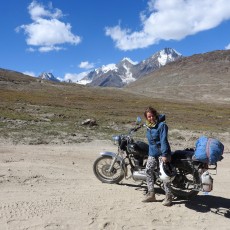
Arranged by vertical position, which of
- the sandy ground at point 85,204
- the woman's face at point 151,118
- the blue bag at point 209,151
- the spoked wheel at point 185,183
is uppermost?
the woman's face at point 151,118

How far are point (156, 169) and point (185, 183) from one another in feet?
2.30

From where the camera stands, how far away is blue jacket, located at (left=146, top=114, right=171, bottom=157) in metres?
8.25

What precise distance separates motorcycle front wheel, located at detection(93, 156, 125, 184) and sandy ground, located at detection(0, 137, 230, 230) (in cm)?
19

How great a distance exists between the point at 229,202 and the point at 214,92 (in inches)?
4883

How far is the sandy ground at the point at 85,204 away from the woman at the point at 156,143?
0.25 metres

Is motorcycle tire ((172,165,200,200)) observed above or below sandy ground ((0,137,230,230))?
above

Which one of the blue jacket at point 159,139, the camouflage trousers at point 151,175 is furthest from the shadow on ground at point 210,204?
the blue jacket at point 159,139

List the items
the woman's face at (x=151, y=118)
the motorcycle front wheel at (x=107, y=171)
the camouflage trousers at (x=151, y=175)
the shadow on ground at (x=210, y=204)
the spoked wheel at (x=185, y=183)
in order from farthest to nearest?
the motorcycle front wheel at (x=107, y=171) < the spoked wheel at (x=185, y=183) < the camouflage trousers at (x=151, y=175) < the shadow on ground at (x=210, y=204) < the woman's face at (x=151, y=118)

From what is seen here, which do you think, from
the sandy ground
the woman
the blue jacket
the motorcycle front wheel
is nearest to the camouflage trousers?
the woman

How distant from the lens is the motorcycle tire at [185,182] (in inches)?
342

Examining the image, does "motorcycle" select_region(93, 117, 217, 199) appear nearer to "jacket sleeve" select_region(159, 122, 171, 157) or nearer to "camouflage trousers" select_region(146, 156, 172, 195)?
"camouflage trousers" select_region(146, 156, 172, 195)

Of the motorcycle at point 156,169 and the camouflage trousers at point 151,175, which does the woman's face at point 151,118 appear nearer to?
the motorcycle at point 156,169

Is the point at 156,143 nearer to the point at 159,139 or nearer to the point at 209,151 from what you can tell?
the point at 159,139

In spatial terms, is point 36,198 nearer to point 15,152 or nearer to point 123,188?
point 123,188
